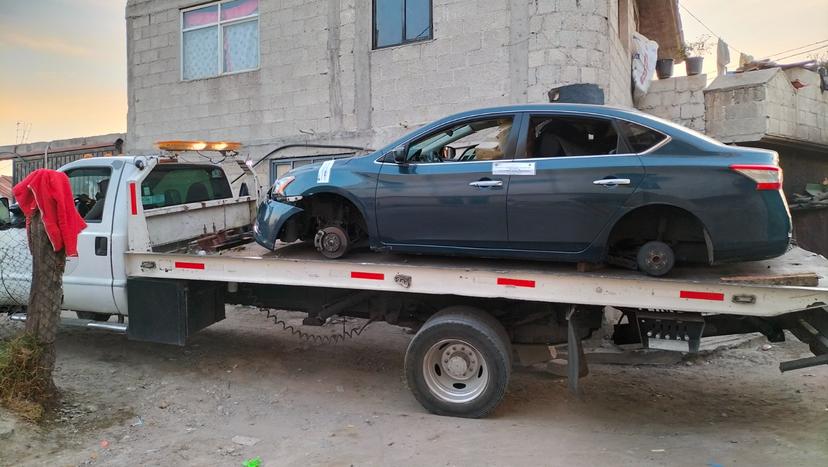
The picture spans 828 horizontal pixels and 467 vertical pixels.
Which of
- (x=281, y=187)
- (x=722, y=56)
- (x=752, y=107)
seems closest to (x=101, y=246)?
(x=281, y=187)

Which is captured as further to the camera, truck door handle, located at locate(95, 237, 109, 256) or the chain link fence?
the chain link fence

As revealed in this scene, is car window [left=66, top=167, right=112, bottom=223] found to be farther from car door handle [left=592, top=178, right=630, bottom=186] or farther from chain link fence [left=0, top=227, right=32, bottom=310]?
car door handle [left=592, top=178, right=630, bottom=186]

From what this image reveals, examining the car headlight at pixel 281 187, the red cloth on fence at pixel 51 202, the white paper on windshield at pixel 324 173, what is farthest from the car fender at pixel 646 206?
the red cloth on fence at pixel 51 202

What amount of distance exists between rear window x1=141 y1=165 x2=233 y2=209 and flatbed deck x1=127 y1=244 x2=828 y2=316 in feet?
2.29

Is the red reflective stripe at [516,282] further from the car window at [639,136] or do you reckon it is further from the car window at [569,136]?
the car window at [639,136]

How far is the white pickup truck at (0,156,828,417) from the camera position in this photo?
3914 mm

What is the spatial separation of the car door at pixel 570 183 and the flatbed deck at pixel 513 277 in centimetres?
29

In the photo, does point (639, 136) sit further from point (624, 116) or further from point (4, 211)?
point (4, 211)

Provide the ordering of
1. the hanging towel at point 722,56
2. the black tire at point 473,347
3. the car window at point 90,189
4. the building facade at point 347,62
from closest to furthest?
1. the black tire at point 473,347
2. the car window at point 90,189
3. the building facade at point 347,62
4. the hanging towel at point 722,56

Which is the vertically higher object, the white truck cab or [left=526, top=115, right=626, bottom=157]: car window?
[left=526, top=115, right=626, bottom=157]: car window

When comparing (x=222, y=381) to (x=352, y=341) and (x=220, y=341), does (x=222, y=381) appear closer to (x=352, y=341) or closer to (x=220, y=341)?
(x=220, y=341)

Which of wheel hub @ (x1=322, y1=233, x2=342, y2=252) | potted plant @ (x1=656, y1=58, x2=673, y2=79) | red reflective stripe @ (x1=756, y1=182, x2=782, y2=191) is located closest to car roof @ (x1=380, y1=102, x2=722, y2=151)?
red reflective stripe @ (x1=756, y1=182, x2=782, y2=191)

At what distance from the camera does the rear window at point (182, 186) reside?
18.8 feet

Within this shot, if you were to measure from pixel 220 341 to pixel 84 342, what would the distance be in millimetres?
1523
